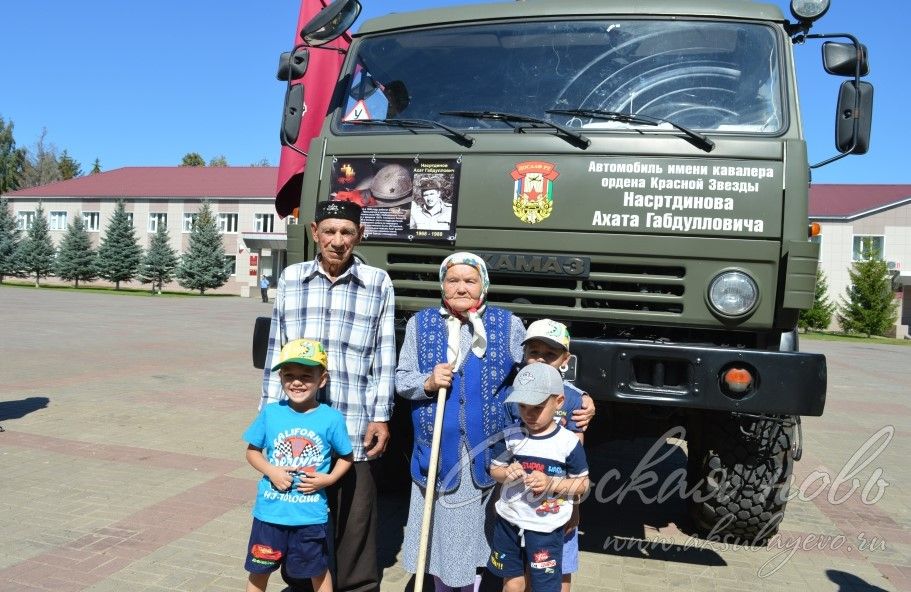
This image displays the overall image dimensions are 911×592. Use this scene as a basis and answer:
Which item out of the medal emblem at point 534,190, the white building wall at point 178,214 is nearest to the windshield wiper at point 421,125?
the medal emblem at point 534,190

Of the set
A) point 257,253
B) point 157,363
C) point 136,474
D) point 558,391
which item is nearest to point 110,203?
point 257,253

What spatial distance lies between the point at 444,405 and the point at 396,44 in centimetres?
246

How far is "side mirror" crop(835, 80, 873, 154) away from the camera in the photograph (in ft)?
12.7

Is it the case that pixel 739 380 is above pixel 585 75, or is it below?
below

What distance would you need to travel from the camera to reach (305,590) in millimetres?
3150

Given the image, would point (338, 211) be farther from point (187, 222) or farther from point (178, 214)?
point (178, 214)

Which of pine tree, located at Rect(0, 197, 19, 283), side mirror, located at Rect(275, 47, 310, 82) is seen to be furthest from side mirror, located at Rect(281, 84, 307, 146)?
pine tree, located at Rect(0, 197, 19, 283)

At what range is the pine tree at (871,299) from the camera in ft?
124


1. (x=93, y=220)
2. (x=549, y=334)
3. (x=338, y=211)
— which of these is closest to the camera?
(x=549, y=334)

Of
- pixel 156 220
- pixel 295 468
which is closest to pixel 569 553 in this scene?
pixel 295 468

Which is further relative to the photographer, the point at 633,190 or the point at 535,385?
the point at 633,190

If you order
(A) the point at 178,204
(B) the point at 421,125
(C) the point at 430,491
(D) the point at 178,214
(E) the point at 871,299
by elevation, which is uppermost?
(A) the point at 178,204

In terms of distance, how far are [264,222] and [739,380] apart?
48325 mm

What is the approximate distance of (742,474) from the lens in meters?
4.01
